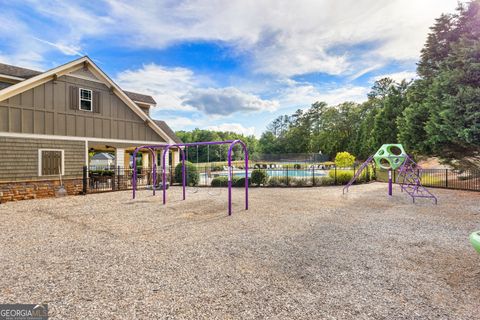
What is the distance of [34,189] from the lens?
10.8 meters

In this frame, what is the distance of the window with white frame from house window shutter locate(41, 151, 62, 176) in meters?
2.58

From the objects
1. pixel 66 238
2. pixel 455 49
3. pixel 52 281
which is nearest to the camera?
pixel 52 281

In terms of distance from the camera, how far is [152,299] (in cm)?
308

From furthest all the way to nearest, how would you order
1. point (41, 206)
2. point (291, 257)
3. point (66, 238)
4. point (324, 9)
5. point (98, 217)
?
point (324, 9) → point (41, 206) → point (98, 217) → point (66, 238) → point (291, 257)

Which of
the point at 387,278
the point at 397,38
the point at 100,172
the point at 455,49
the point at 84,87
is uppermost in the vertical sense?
the point at 397,38

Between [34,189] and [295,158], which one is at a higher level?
[295,158]

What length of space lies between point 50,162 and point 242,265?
11379 mm

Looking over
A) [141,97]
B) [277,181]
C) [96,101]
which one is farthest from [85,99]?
[277,181]

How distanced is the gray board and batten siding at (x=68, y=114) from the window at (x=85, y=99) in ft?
0.59

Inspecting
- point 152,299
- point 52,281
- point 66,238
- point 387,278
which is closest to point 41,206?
point 66,238

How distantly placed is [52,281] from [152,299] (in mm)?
1698

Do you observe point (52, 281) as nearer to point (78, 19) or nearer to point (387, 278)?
point (387, 278)

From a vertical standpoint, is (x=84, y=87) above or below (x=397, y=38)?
below

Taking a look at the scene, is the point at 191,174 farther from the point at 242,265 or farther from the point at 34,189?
the point at 242,265
